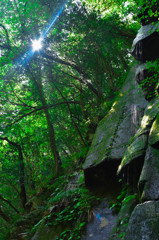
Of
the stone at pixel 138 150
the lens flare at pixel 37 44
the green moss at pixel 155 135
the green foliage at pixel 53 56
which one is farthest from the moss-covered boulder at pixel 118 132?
the lens flare at pixel 37 44

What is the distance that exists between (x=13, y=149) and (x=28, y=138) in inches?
65.8

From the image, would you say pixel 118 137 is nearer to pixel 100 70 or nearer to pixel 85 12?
pixel 100 70

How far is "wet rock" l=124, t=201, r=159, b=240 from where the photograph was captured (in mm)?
1803

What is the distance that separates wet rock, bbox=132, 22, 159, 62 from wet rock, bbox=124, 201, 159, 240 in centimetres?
491

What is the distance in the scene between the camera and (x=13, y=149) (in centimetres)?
1227

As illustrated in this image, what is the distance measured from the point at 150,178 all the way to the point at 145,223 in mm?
813

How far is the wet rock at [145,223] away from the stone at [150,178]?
0.41m

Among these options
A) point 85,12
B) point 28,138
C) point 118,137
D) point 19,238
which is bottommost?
point 19,238

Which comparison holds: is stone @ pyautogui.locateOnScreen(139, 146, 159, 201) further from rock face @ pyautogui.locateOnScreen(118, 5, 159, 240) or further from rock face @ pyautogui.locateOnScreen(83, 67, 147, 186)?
rock face @ pyautogui.locateOnScreen(83, 67, 147, 186)

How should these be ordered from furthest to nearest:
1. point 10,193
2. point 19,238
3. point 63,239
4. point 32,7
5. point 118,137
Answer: point 10,193 < point 32,7 < point 19,238 < point 118,137 < point 63,239

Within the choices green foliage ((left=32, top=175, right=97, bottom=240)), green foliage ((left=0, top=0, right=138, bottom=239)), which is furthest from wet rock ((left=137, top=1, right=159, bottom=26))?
green foliage ((left=32, top=175, right=97, bottom=240))

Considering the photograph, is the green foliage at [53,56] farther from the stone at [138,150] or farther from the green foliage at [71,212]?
the stone at [138,150]

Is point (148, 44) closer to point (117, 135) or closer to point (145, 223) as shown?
point (117, 135)

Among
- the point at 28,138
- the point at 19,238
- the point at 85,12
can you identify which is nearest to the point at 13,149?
the point at 28,138
